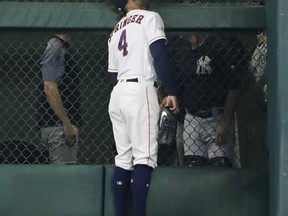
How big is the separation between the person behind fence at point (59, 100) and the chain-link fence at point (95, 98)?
12cm

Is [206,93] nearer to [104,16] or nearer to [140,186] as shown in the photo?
[104,16]

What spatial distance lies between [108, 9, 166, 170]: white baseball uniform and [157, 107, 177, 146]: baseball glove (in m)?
0.27

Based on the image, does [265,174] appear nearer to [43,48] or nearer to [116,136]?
[116,136]

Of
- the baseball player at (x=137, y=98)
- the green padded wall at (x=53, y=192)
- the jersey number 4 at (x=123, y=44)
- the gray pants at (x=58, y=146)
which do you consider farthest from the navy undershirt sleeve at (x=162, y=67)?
the gray pants at (x=58, y=146)

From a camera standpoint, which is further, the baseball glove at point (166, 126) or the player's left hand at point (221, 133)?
the player's left hand at point (221, 133)

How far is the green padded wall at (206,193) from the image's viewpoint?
560 cm

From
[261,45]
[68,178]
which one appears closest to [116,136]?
[68,178]

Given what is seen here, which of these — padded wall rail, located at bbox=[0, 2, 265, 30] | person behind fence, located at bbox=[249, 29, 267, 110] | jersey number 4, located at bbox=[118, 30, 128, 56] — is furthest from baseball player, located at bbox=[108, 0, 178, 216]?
person behind fence, located at bbox=[249, 29, 267, 110]

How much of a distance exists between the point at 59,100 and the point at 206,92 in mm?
1102

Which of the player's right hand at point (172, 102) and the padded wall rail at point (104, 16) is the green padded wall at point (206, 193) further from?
the padded wall rail at point (104, 16)

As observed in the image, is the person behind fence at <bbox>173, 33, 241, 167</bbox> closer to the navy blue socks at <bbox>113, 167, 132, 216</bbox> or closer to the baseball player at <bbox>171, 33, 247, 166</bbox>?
the baseball player at <bbox>171, 33, 247, 166</bbox>

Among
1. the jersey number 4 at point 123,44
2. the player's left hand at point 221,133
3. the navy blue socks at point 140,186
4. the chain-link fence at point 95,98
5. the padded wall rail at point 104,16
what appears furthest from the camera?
the chain-link fence at point 95,98

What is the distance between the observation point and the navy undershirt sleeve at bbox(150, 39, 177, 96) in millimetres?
4996

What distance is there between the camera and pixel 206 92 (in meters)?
5.93
